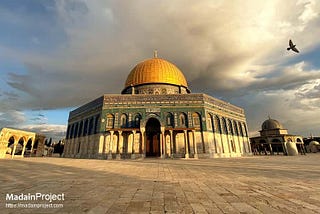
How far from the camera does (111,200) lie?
3.35 meters

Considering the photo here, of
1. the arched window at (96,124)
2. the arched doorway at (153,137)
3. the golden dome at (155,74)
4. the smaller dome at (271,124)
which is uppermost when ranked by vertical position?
the golden dome at (155,74)

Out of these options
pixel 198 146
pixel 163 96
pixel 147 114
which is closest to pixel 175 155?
pixel 198 146

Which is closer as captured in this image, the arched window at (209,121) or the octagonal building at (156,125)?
the octagonal building at (156,125)

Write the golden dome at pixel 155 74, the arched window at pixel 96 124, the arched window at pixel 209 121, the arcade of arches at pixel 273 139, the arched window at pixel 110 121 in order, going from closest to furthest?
the arched window at pixel 110 121 < the arched window at pixel 209 121 < the arched window at pixel 96 124 < the golden dome at pixel 155 74 < the arcade of arches at pixel 273 139

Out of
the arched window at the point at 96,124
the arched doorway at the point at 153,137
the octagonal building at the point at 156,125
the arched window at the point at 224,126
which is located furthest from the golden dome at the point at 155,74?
the arched window at the point at 224,126

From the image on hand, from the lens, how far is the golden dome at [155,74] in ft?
83.8

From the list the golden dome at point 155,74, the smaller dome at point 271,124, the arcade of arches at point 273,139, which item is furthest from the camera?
the smaller dome at point 271,124

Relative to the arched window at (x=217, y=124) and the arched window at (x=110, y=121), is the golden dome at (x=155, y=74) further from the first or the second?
the arched window at (x=217, y=124)

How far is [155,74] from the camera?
2570 cm

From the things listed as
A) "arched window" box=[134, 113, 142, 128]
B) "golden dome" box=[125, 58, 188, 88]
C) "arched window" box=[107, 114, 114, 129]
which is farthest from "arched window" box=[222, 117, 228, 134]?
"arched window" box=[107, 114, 114, 129]

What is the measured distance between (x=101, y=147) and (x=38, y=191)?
Answer: 1684 centimetres

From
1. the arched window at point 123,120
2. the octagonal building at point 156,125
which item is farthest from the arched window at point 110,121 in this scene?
the arched window at point 123,120

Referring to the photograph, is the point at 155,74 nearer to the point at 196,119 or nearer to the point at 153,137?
the point at 196,119

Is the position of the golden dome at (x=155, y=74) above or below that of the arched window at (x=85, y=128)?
above
